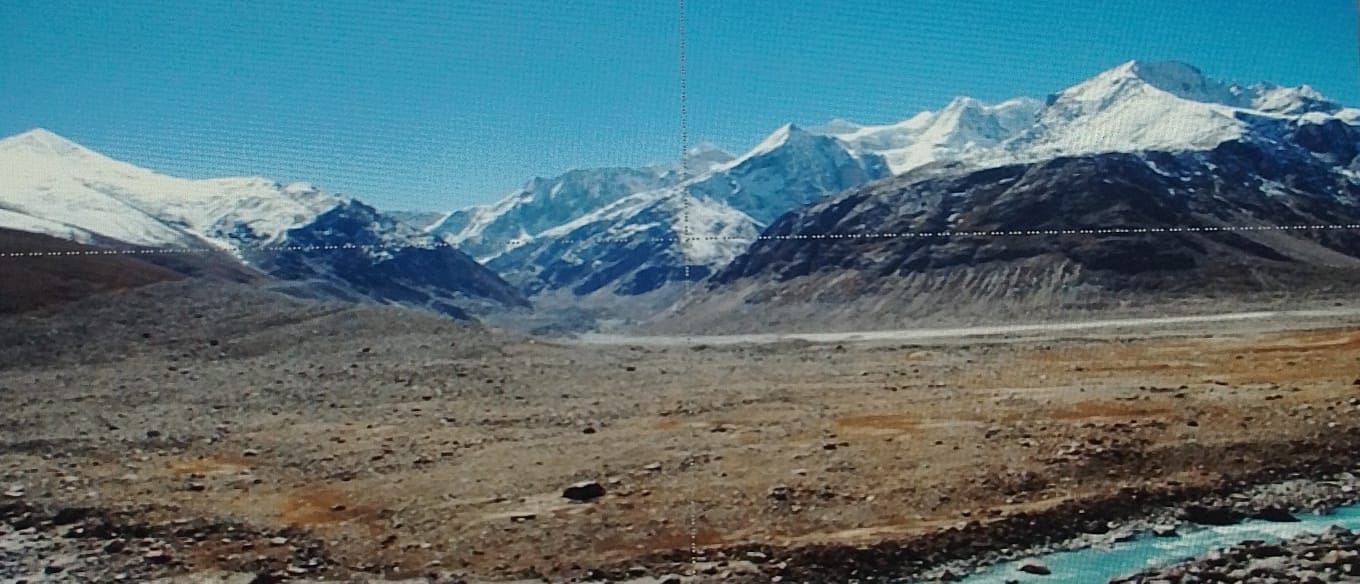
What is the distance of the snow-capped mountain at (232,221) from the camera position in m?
3.28

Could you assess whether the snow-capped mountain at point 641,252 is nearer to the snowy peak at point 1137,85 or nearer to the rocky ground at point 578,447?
the rocky ground at point 578,447

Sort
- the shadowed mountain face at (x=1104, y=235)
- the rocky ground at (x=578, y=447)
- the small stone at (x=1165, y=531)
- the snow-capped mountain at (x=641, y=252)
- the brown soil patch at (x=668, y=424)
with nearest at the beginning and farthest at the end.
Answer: the rocky ground at (x=578, y=447) < the small stone at (x=1165, y=531) < the brown soil patch at (x=668, y=424) < the snow-capped mountain at (x=641, y=252) < the shadowed mountain face at (x=1104, y=235)

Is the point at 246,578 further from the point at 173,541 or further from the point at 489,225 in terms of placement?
the point at 489,225

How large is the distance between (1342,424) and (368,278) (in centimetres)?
397

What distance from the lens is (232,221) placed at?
328cm

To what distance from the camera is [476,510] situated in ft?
11.0

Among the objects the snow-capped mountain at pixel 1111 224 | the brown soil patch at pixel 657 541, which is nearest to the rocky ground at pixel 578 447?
the brown soil patch at pixel 657 541

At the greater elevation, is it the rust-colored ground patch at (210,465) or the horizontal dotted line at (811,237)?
the horizontal dotted line at (811,237)

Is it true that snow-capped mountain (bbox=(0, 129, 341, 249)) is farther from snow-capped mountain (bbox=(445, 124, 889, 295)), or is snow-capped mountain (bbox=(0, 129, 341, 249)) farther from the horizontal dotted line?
snow-capped mountain (bbox=(445, 124, 889, 295))

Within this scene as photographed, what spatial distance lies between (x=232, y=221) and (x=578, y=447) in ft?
4.58

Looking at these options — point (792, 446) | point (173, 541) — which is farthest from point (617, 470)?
point (173, 541)

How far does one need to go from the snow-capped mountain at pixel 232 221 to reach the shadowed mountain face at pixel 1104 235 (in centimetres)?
202

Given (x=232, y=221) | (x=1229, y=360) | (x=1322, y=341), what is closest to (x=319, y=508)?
(x=232, y=221)

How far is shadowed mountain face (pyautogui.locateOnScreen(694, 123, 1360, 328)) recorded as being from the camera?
5.50 meters
